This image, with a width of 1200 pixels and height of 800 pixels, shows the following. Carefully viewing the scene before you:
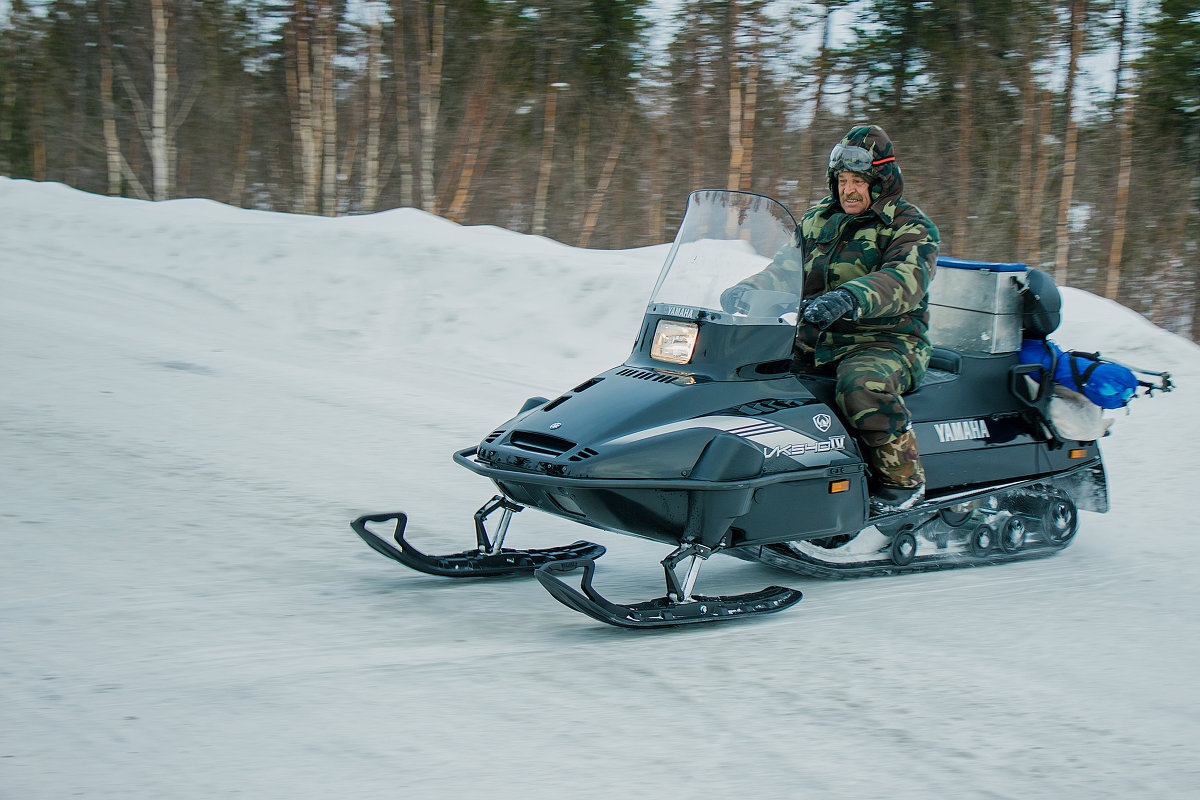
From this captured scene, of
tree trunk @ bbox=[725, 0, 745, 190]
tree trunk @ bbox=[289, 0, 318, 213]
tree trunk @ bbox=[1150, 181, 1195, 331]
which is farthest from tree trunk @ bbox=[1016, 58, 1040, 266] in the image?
tree trunk @ bbox=[289, 0, 318, 213]

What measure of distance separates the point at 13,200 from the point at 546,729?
33.6ft

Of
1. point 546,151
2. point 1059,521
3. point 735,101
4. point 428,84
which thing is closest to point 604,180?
point 546,151

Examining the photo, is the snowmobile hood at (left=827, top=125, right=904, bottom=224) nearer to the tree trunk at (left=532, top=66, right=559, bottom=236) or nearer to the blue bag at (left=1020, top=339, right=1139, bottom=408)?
the blue bag at (left=1020, top=339, right=1139, bottom=408)

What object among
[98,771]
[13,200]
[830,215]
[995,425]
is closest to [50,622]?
[98,771]

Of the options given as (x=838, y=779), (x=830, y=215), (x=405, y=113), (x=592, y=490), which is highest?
(x=405, y=113)

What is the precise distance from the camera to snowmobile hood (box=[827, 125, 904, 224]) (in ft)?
13.4

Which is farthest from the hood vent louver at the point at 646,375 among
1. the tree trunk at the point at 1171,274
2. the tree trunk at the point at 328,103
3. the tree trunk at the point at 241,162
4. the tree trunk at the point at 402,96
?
the tree trunk at the point at 241,162

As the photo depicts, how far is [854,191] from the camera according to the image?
13.5 feet

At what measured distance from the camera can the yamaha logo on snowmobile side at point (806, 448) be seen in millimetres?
3549

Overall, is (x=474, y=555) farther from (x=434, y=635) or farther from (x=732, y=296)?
(x=732, y=296)

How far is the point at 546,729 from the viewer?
2.57 m

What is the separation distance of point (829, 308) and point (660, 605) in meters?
1.23

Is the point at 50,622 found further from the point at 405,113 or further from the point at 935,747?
the point at 405,113

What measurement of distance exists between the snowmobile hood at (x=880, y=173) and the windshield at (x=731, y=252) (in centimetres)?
52
